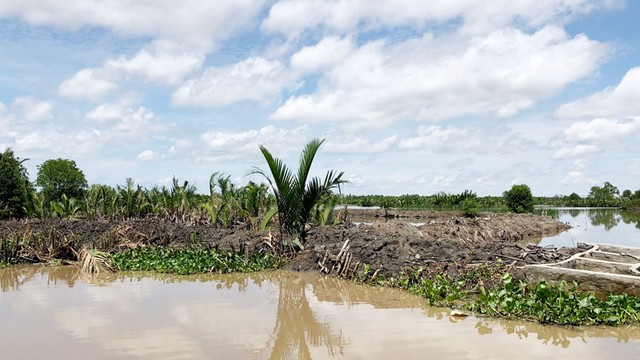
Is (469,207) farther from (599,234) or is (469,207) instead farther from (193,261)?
(193,261)

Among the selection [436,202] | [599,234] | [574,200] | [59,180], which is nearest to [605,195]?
A: [574,200]

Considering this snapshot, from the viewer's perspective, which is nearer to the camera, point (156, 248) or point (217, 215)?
point (156, 248)

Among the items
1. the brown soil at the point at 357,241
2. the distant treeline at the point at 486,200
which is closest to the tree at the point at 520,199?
the distant treeline at the point at 486,200

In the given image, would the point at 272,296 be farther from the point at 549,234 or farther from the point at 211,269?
the point at 549,234

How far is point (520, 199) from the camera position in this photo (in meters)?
36.5

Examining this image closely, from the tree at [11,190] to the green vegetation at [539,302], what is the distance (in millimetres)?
19487

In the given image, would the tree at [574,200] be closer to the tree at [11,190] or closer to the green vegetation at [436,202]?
the green vegetation at [436,202]

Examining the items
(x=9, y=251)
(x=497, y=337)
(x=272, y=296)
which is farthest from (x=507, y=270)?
(x=9, y=251)

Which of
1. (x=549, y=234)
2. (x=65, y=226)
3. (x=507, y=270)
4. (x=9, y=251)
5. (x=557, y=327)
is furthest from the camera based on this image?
(x=549, y=234)

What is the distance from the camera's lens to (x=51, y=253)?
42.2 feet

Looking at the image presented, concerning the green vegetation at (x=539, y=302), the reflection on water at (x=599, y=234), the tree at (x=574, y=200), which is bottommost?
the green vegetation at (x=539, y=302)

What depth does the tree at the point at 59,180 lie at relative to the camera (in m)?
27.9

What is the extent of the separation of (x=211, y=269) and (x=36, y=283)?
3423mm

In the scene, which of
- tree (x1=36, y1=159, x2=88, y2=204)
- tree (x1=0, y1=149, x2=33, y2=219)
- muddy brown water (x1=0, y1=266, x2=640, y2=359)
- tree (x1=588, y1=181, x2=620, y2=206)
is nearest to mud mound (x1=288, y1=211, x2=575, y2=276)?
muddy brown water (x1=0, y1=266, x2=640, y2=359)
